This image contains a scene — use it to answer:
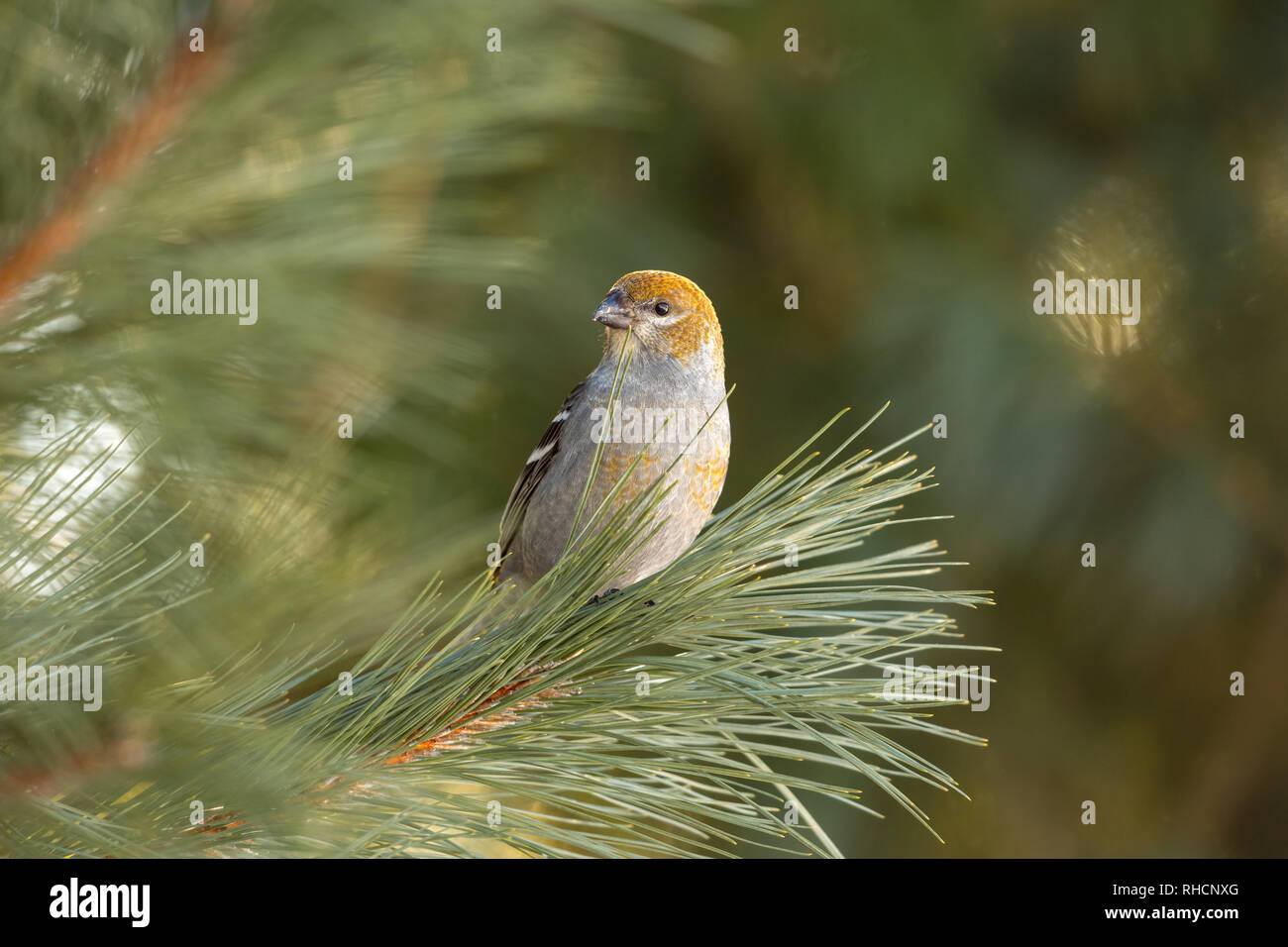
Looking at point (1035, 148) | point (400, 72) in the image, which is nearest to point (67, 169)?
point (400, 72)

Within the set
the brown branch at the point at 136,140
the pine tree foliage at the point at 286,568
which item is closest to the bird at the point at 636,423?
the pine tree foliage at the point at 286,568

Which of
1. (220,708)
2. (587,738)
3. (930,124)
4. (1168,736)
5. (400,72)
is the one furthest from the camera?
(1168,736)

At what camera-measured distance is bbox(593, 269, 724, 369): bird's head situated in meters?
1.90

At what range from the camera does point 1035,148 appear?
12.2ft

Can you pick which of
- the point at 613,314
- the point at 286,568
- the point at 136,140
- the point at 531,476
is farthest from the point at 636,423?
the point at 136,140

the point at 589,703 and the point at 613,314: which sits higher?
the point at 613,314

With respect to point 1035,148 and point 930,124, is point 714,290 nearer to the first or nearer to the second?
point 930,124

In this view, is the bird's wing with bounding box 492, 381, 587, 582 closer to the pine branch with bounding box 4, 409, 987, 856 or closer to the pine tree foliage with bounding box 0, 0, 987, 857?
the pine tree foliage with bounding box 0, 0, 987, 857

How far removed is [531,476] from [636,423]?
322mm

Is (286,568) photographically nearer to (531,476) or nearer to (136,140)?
(136,140)

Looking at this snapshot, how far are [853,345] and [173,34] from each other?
253 cm

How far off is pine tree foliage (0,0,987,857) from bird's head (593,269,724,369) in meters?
0.43

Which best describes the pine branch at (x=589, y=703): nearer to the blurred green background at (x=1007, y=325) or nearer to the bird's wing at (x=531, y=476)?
the bird's wing at (x=531, y=476)

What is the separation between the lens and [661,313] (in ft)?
6.27
